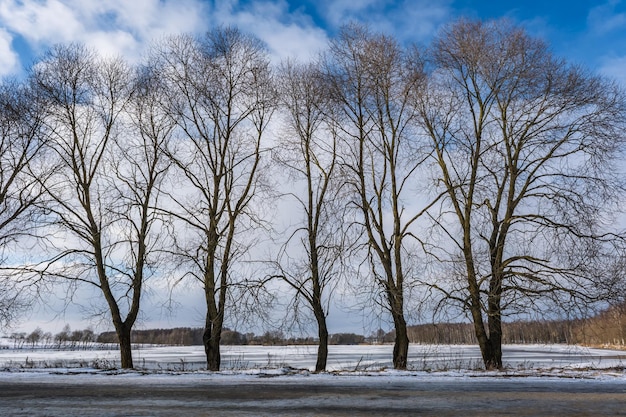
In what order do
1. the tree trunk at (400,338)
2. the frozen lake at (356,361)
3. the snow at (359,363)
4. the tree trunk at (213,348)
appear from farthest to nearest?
the tree trunk at (213,348)
the tree trunk at (400,338)
the frozen lake at (356,361)
the snow at (359,363)

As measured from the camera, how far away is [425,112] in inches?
624

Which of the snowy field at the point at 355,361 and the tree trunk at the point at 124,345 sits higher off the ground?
the tree trunk at the point at 124,345

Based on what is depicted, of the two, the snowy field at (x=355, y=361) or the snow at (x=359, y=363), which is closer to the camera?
the snow at (x=359, y=363)

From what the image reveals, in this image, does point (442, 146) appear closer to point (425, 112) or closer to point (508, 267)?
point (425, 112)

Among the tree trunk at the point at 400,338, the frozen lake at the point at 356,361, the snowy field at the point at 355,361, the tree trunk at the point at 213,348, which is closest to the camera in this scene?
the snowy field at the point at 355,361

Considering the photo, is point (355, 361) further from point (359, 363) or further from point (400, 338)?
point (400, 338)

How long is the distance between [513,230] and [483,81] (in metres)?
4.88

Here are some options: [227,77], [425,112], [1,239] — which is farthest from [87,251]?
[425,112]

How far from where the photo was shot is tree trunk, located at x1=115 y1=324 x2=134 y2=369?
16000mm

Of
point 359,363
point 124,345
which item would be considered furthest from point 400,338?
point 124,345

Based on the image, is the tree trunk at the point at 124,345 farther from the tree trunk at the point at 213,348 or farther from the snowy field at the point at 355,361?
the tree trunk at the point at 213,348

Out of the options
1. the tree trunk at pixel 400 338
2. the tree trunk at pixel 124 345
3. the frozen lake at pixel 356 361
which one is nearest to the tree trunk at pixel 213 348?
the frozen lake at pixel 356 361

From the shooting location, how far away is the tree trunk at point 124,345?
52.5ft

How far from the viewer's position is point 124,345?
52.5 feet
